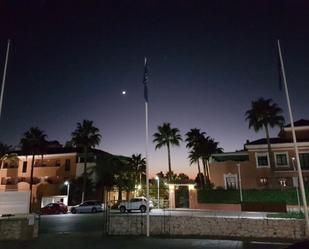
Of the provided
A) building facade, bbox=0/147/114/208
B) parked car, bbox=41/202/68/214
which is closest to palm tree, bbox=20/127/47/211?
building facade, bbox=0/147/114/208

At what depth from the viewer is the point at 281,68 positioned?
737 inches

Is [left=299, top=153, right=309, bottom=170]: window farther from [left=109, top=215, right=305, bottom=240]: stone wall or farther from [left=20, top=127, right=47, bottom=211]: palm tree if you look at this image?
[left=20, top=127, right=47, bottom=211]: palm tree

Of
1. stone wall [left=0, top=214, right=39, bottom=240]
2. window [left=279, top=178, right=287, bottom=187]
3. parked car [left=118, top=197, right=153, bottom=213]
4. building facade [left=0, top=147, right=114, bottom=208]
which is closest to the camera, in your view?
stone wall [left=0, top=214, right=39, bottom=240]

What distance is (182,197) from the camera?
44531 millimetres

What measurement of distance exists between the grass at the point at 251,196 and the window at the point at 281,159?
6.98m

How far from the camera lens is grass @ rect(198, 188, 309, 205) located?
38.5 metres

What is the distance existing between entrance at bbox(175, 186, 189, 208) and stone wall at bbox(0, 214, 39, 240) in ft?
97.5

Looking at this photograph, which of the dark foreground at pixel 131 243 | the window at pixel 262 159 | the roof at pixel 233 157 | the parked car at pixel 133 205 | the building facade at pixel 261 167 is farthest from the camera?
the roof at pixel 233 157

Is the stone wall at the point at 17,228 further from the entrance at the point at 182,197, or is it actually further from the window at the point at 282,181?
the window at the point at 282,181

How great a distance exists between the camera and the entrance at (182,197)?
44.3 m

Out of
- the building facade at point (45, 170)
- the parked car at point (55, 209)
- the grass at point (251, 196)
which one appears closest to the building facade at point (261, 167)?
the grass at point (251, 196)

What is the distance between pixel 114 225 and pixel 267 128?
35.1 metres

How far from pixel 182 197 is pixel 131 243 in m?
30.7

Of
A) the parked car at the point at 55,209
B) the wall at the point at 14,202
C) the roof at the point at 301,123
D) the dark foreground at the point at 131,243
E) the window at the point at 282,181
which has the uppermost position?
the roof at the point at 301,123
